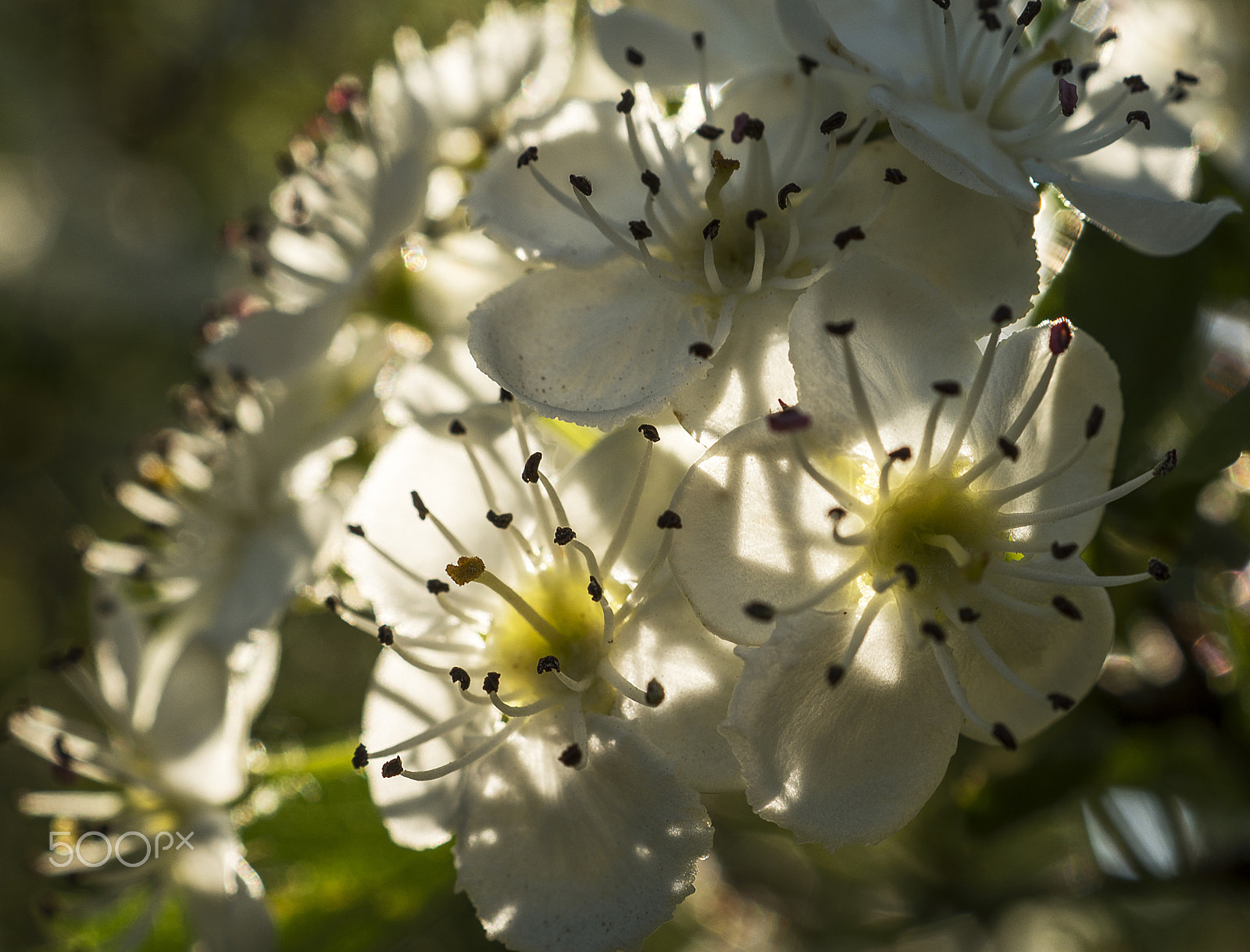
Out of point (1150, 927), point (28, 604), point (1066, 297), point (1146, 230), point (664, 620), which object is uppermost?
point (1146, 230)

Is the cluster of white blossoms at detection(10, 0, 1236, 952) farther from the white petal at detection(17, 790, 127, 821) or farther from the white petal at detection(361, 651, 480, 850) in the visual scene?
the white petal at detection(17, 790, 127, 821)

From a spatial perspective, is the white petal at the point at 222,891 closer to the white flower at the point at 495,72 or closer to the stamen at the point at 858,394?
the stamen at the point at 858,394

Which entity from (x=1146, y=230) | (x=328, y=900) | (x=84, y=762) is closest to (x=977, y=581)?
(x=1146, y=230)

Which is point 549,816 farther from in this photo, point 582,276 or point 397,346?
point 397,346

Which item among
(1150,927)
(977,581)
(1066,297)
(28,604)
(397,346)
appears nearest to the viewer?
(977,581)

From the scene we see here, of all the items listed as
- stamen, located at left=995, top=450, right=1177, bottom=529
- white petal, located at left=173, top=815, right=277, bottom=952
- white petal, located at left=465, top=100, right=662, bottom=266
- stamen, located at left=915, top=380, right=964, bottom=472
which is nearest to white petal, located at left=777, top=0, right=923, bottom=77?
white petal, located at left=465, top=100, right=662, bottom=266

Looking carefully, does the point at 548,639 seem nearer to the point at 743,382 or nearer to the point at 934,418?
the point at 743,382

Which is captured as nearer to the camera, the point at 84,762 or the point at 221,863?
the point at 221,863
